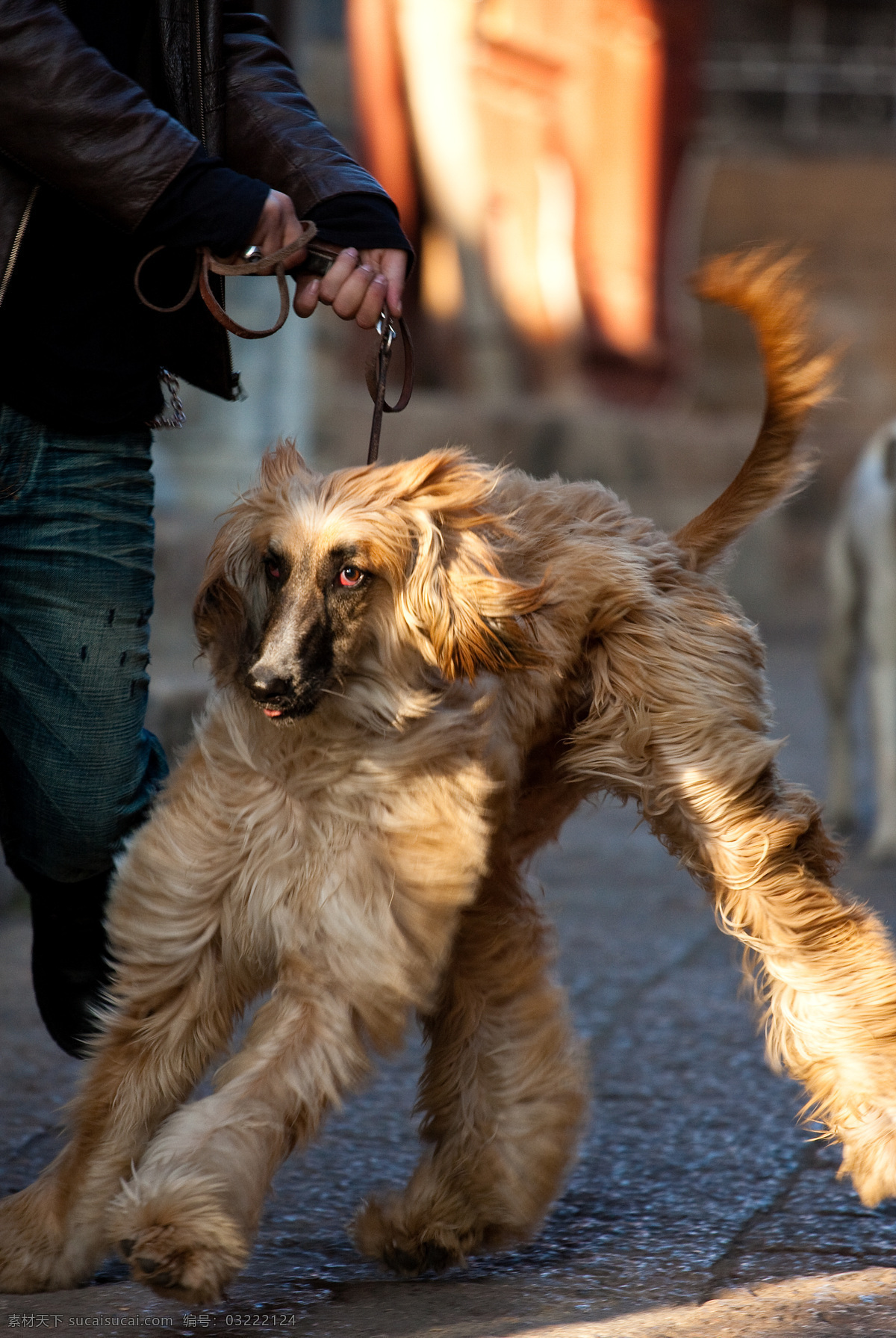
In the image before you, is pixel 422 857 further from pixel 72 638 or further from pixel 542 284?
pixel 542 284

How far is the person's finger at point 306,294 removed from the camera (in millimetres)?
2285

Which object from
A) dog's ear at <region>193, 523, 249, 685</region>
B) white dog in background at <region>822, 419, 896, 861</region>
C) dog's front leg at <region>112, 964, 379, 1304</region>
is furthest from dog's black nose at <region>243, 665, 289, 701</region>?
white dog in background at <region>822, 419, 896, 861</region>

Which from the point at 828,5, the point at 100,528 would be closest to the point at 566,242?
the point at 828,5

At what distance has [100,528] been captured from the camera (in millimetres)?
2381

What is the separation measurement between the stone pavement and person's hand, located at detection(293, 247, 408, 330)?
0.94m

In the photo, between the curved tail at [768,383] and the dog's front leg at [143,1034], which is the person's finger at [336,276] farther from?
the dog's front leg at [143,1034]

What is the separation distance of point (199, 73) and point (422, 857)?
119 cm

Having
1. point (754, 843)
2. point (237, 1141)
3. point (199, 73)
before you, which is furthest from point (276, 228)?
point (237, 1141)

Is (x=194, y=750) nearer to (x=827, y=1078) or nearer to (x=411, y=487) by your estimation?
(x=411, y=487)

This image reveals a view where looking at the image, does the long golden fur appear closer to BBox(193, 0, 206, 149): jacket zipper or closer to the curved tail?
the curved tail

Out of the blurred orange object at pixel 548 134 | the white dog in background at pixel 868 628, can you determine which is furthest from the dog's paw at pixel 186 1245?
the blurred orange object at pixel 548 134

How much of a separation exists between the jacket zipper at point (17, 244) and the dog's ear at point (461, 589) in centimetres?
60

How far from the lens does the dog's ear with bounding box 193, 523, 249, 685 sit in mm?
2268

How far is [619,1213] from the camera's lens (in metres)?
2.57
